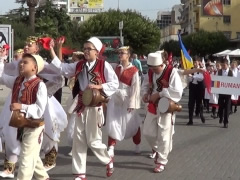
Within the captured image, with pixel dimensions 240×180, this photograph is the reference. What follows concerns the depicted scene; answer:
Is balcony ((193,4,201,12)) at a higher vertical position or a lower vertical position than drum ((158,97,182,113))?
higher

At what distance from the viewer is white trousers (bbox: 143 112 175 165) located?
350 inches

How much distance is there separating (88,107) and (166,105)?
1563 millimetres

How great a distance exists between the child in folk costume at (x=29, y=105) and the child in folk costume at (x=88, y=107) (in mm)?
883

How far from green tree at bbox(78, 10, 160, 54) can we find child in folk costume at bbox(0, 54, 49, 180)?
62.4 metres

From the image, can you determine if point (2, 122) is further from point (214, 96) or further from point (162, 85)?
point (214, 96)

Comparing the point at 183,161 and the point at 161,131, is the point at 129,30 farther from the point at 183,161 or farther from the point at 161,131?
the point at 161,131

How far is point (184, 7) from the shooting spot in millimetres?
123000

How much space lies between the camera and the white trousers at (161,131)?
889cm

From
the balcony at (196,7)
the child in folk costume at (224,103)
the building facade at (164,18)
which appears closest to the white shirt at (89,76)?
the child in folk costume at (224,103)

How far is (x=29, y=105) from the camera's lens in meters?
6.59

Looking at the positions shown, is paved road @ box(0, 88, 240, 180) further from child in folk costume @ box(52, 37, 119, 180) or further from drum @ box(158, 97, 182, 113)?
drum @ box(158, 97, 182, 113)

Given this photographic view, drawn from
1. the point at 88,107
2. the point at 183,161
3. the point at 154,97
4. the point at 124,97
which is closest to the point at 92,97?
the point at 88,107

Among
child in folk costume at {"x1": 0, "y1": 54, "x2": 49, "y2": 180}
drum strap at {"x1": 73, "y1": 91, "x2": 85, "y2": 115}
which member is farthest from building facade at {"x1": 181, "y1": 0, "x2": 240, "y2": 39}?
child in folk costume at {"x1": 0, "y1": 54, "x2": 49, "y2": 180}

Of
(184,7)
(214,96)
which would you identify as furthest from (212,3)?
(214,96)
